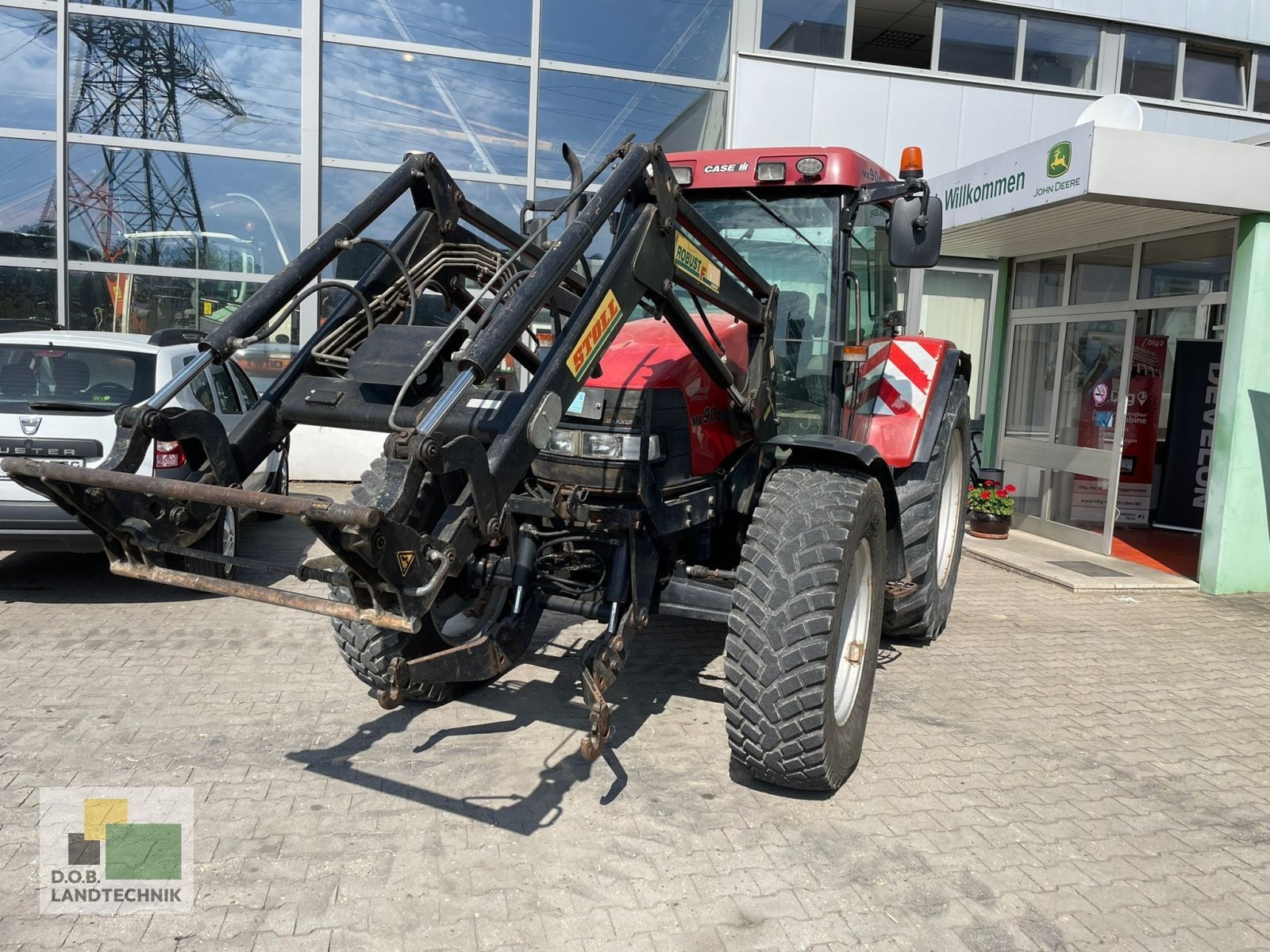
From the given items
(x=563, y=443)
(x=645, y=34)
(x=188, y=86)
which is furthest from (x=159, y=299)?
(x=563, y=443)

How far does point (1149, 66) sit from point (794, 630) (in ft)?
38.9

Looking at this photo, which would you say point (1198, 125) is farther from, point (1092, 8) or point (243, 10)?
point (243, 10)

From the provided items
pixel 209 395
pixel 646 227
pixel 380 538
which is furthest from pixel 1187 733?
pixel 209 395

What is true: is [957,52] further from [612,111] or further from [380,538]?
[380,538]

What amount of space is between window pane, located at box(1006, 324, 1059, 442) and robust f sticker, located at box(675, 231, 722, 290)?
6839mm

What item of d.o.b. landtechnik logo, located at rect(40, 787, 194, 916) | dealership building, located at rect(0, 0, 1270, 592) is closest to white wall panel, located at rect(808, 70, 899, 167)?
dealership building, located at rect(0, 0, 1270, 592)

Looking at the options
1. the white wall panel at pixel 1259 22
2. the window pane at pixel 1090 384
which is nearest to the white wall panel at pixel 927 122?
the window pane at pixel 1090 384

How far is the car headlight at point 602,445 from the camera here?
3.74 meters

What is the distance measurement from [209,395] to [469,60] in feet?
18.8

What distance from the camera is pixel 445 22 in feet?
35.4

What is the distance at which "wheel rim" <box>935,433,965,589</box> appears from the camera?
21.0ft

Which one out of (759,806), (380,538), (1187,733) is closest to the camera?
(380,538)

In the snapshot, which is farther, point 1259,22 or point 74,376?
point 1259,22

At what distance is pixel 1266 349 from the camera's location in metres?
7.18
